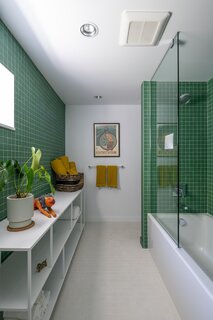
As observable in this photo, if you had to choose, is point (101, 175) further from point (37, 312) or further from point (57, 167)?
point (37, 312)

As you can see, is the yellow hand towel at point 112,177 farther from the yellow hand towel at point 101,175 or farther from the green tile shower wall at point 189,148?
the green tile shower wall at point 189,148

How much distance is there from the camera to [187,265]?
111cm

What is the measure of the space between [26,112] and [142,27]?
3.89 ft

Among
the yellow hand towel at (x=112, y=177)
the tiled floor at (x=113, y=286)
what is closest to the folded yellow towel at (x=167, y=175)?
the tiled floor at (x=113, y=286)

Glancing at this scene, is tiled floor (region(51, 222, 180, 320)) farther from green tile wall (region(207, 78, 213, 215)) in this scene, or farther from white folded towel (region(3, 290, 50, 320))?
green tile wall (region(207, 78, 213, 215))

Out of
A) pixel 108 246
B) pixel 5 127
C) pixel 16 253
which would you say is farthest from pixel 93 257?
pixel 5 127

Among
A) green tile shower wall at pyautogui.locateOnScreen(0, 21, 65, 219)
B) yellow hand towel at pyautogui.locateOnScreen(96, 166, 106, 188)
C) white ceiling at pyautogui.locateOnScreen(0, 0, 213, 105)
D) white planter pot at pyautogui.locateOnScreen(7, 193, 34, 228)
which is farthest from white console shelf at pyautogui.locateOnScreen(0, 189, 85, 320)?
white ceiling at pyautogui.locateOnScreen(0, 0, 213, 105)

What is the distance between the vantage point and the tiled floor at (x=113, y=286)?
1260 millimetres

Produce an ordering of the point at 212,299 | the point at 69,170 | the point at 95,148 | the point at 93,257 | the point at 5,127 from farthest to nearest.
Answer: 1. the point at 95,148
2. the point at 69,170
3. the point at 93,257
4. the point at 5,127
5. the point at 212,299

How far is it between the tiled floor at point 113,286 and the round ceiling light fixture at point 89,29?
2.12 meters

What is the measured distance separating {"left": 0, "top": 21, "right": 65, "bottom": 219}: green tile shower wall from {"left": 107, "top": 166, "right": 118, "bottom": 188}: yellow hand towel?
3.34 ft

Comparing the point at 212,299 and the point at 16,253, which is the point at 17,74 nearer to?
the point at 16,253

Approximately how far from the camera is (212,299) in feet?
2.78

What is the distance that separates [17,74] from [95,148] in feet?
5.83
